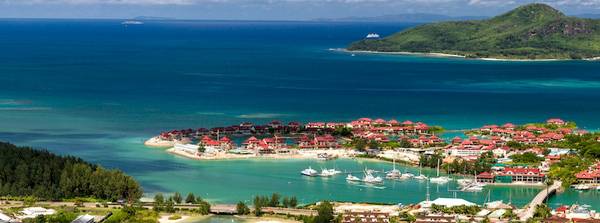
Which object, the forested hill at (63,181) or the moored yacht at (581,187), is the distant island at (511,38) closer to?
the moored yacht at (581,187)

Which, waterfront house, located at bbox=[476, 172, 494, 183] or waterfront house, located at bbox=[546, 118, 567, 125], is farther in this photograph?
waterfront house, located at bbox=[546, 118, 567, 125]

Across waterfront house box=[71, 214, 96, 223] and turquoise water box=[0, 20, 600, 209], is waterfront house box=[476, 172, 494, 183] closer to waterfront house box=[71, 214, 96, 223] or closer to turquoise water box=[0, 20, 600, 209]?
turquoise water box=[0, 20, 600, 209]

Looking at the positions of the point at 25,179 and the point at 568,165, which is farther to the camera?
the point at 568,165

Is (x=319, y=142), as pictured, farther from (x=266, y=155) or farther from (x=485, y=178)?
(x=485, y=178)

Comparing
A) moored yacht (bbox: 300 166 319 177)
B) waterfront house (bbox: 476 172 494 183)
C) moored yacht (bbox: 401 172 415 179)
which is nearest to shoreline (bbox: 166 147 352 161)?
moored yacht (bbox: 300 166 319 177)

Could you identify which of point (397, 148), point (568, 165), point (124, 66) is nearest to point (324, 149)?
point (397, 148)

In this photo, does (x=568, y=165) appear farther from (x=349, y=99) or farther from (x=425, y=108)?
(x=349, y=99)
